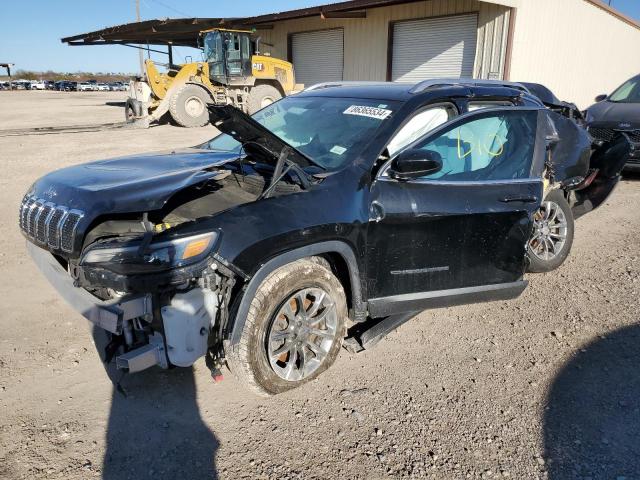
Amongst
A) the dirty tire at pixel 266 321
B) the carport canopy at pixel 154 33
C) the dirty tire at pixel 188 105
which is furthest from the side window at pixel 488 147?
the carport canopy at pixel 154 33

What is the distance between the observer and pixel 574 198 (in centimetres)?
573

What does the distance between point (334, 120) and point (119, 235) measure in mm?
1706

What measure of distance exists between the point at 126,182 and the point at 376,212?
60.9 inches

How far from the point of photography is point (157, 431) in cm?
263

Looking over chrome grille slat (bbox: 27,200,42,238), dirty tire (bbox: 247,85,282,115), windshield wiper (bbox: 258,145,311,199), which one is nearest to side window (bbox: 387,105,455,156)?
windshield wiper (bbox: 258,145,311,199)

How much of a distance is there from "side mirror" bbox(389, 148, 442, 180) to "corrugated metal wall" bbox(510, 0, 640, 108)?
12901 mm

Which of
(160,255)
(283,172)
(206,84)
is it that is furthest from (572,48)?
(160,255)

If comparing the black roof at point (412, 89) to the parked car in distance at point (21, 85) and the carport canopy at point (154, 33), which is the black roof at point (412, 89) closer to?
the carport canopy at point (154, 33)

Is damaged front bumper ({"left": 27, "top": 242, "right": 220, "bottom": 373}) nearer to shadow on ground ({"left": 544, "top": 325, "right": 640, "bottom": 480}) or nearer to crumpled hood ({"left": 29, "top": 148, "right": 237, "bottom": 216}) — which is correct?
crumpled hood ({"left": 29, "top": 148, "right": 237, "bottom": 216})

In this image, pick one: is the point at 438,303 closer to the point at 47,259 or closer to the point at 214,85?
the point at 47,259

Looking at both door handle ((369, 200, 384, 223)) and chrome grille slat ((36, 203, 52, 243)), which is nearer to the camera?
chrome grille slat ((36, 203, 52, 243))

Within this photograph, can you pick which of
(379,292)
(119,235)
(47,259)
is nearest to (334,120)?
(379,292)

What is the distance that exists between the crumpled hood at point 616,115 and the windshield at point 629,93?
0.24 meters

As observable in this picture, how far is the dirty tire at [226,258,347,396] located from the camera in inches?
104
